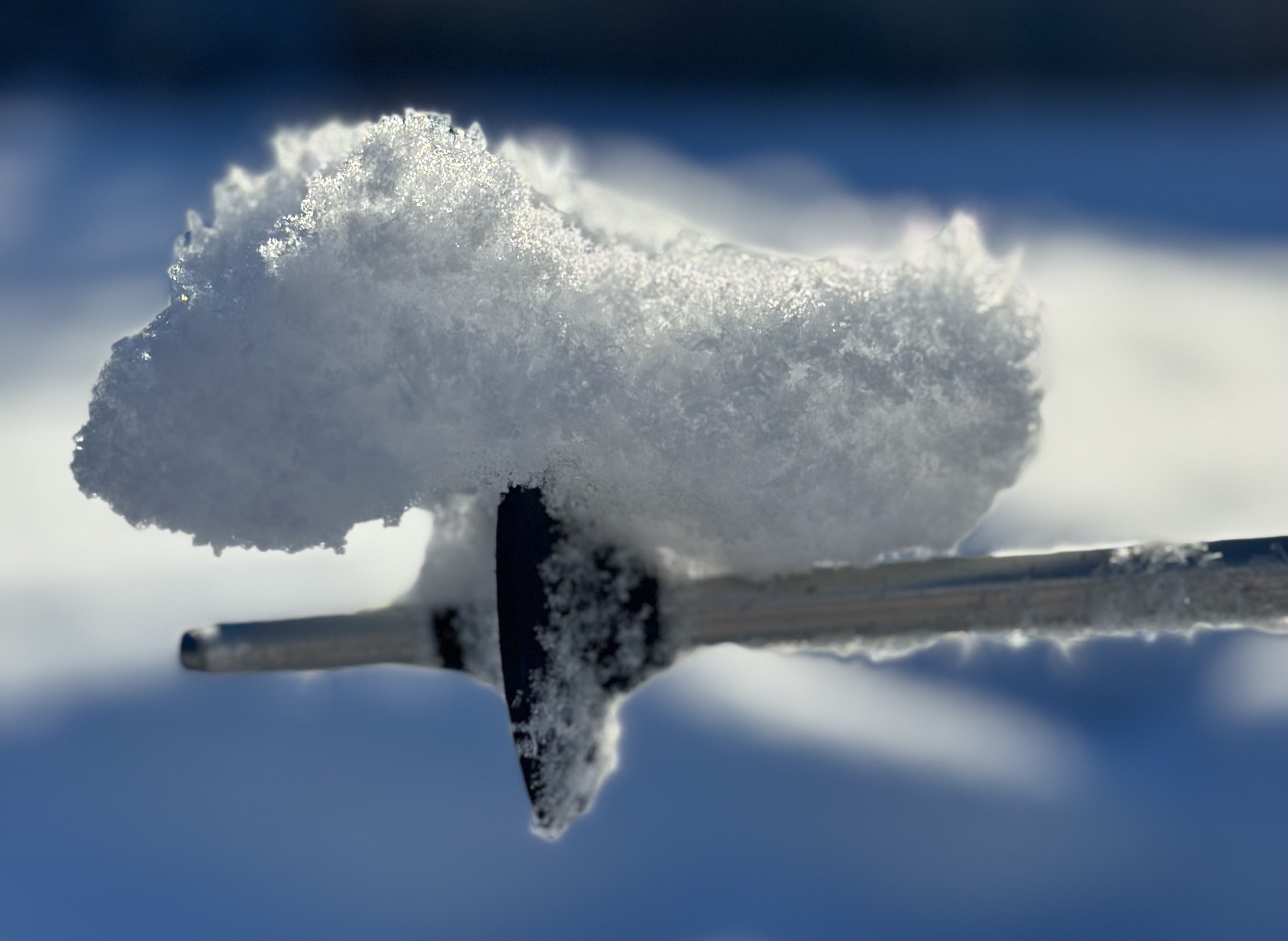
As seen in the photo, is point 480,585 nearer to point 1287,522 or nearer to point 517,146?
point 517,146

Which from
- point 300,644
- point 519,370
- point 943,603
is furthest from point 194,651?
point 943,603

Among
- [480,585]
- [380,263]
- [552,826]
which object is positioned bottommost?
[552,826]

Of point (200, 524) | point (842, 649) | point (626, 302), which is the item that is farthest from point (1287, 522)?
point (200, 524)

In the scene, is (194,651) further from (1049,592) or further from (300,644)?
(1049,592)

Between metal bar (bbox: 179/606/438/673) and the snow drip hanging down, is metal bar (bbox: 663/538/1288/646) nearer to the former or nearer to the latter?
the snow drip hanging down

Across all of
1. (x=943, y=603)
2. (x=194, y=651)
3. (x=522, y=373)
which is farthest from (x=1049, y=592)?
(x=194, y=651)

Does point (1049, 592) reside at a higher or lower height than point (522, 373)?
lower
